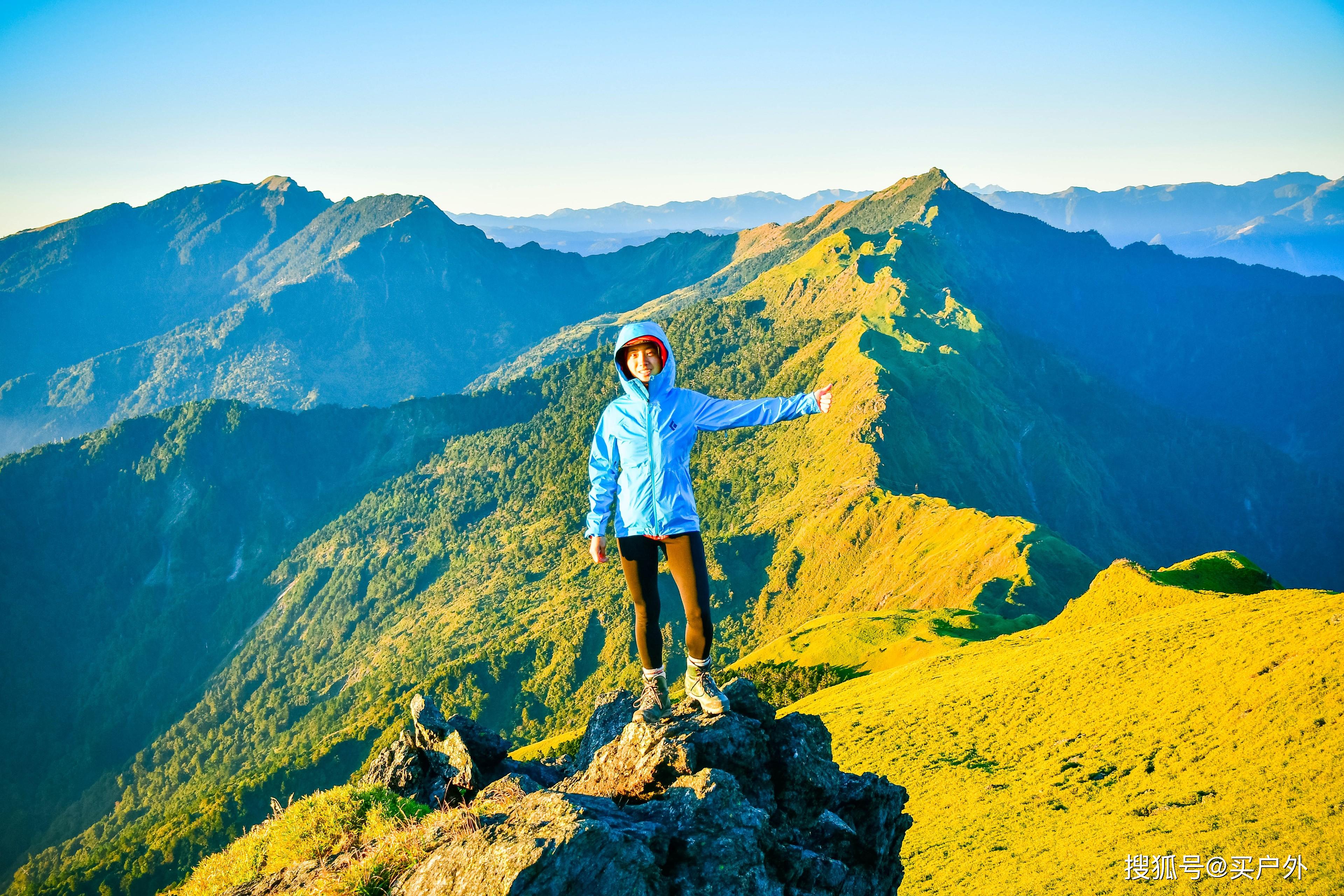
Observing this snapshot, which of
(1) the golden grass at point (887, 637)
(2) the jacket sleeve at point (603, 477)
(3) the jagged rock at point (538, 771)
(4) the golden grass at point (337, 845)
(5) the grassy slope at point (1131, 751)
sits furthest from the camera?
(1) the golden grass at point (887, 637)

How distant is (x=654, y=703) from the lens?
10578 millimetres

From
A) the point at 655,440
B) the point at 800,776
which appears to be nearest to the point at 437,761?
the point at 800,776

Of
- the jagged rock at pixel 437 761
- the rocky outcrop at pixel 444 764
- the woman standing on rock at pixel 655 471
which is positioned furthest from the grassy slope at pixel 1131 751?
the woman standing on rock at pixel 655 471

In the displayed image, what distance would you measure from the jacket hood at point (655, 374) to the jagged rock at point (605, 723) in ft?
20.4

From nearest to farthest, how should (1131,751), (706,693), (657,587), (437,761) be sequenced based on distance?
(657,587) < (706,693) < (437,761) < (1131,751)

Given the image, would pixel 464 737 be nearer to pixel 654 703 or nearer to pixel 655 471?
pixel 654 703

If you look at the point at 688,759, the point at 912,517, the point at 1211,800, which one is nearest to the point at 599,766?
the point at 688,759

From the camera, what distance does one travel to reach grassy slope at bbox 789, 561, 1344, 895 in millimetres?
17234

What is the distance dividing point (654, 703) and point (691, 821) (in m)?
2.22

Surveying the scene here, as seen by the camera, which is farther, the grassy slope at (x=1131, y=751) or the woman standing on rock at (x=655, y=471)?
the grassy slope at (x=1131, y=751)

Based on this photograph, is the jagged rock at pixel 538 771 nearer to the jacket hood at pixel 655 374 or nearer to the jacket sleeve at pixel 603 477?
the jacket sleeve at pixel 603 477

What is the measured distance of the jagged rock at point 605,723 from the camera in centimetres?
1316

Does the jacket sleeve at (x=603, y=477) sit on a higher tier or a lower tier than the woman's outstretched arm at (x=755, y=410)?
lower

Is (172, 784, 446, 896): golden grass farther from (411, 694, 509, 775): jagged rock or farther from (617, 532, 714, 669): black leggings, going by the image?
(617, 532, 714, 669): black leggings
